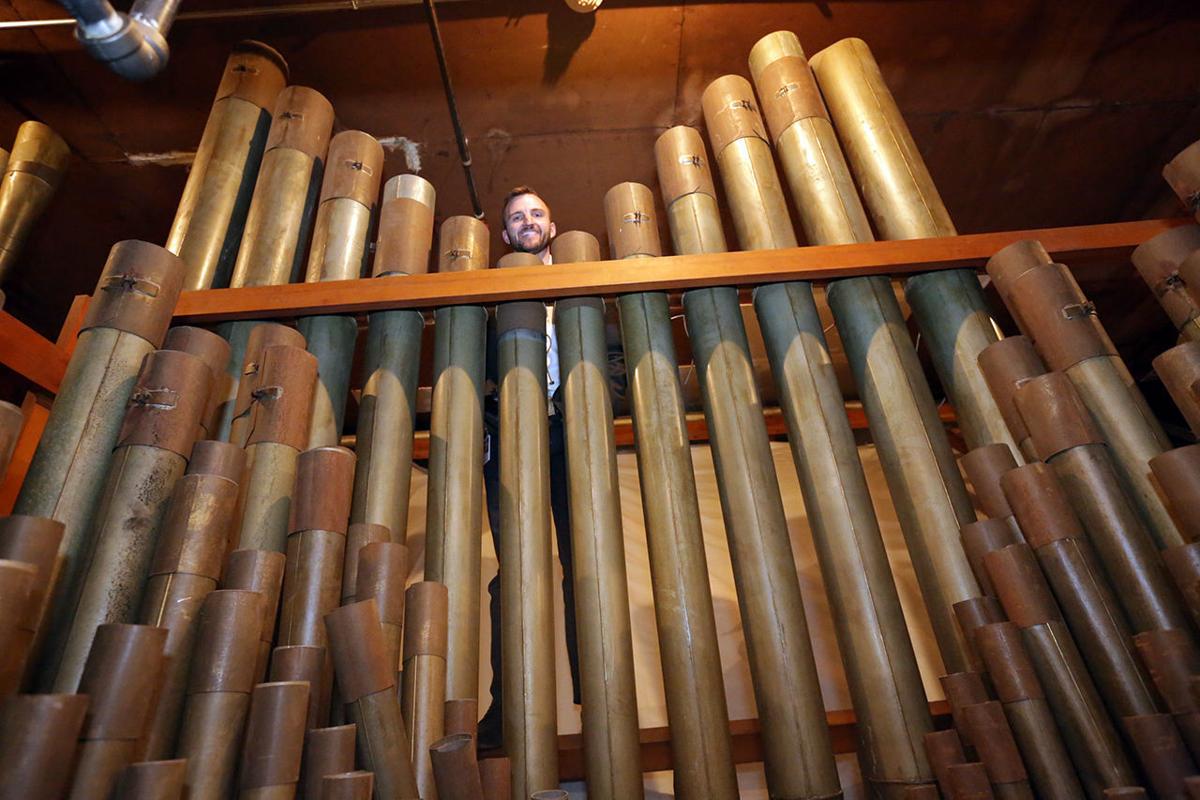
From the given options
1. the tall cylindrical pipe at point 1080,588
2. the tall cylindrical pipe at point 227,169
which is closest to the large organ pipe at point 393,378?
the tall cylindrical pipe at point 227,169

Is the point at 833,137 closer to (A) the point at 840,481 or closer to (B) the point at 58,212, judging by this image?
(A) the point at 840,481

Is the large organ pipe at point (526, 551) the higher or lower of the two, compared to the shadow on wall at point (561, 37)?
lower

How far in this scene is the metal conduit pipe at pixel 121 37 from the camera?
1040mm

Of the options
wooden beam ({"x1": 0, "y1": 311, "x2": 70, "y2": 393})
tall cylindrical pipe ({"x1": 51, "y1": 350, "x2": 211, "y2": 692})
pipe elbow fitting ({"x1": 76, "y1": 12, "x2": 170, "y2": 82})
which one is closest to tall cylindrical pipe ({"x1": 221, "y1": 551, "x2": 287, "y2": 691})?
tall cylindrical pipe ({"x1": 51, "y1": 350, "x2": 211, "y2": 692})

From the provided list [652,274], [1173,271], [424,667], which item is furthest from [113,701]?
[1173,271]

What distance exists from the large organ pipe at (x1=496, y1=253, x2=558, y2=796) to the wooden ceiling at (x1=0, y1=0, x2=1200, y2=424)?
56.1 inches

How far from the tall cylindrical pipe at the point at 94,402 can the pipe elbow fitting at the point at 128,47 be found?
0.70m

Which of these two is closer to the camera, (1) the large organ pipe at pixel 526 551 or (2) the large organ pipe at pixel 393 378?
(1) the large organ pipe at pixel 526 551

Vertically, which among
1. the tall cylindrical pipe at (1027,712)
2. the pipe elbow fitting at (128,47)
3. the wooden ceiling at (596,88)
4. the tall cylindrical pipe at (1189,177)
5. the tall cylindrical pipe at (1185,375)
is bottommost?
A: the tall cylindrical pipe at (1027,712)

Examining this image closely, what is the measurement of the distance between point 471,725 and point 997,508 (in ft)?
3.67

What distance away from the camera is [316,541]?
4.73 feet

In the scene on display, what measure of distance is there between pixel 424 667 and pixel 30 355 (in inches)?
54.1

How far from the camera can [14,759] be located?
3.00 feet

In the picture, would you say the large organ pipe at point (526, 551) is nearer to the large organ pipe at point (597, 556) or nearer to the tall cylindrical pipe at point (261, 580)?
the large organ pipe at point (597, 556)
